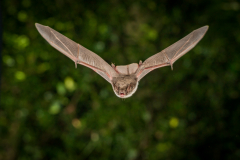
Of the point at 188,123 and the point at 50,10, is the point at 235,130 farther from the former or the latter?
the point at 50,10

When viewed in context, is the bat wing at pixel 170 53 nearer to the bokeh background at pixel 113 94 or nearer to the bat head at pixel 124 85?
the bat head at pixel 124 85

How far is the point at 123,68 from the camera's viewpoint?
2.92ft

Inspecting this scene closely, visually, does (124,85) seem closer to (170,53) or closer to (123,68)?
(123,68)

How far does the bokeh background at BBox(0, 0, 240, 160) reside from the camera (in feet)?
5.58

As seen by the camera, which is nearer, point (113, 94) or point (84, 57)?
point (84, 57)

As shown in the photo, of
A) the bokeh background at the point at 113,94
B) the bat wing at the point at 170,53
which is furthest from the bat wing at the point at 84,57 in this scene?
the bokeh background at the point at 113,94

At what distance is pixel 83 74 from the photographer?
172cm

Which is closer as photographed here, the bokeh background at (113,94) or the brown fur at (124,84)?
the brown fur at (124,84)

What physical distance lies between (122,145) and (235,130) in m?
1.00

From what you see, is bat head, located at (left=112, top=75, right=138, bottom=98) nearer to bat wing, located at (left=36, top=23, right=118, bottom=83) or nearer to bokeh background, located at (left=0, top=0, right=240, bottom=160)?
bat wing, located at (left=36, top=23, right=118, bottom=83)

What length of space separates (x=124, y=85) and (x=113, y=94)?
3.07 ft

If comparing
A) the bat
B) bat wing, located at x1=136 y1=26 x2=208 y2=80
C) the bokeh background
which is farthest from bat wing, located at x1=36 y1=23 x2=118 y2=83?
the bokeh background

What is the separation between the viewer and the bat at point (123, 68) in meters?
0.78

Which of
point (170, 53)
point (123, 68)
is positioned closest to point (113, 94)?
point (123, 68)
